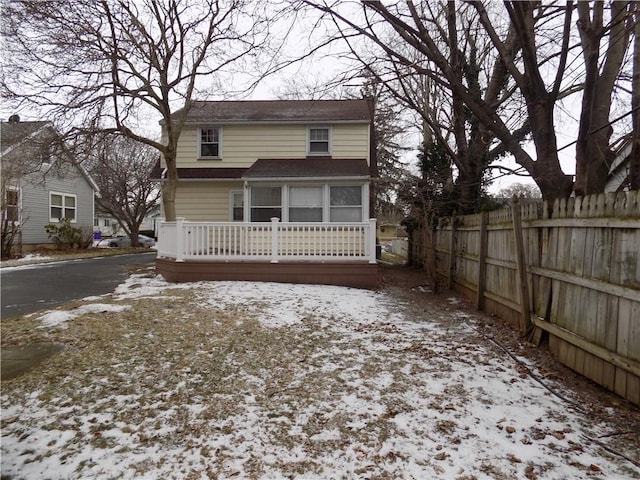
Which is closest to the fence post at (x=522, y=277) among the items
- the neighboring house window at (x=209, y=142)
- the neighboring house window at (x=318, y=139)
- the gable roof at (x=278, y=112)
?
the gable roof at (x=278, y=112)

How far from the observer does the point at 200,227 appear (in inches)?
358

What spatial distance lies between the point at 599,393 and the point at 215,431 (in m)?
3.44

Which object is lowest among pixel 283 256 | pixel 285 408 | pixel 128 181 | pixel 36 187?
pixel 285 408

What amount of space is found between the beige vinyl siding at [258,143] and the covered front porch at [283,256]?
4.39 m

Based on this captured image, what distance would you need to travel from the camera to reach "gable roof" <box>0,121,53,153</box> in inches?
384

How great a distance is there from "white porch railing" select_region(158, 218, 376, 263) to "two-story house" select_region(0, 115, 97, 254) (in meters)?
4.19

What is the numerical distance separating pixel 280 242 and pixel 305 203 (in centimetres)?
257

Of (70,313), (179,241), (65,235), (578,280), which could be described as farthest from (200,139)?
(578,280)

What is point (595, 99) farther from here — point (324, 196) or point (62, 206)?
point (62, 206)

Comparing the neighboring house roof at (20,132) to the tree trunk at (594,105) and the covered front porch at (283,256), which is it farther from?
the tree trunk at (594,105)

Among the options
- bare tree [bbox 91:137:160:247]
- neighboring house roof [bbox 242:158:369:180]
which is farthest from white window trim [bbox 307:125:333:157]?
bare tree [bbox 91:137:160:247]

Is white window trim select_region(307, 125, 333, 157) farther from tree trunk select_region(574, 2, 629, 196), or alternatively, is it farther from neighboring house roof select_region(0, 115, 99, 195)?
tree trunk select_region(574, 2, 629, 196)

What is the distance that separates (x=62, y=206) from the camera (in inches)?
789

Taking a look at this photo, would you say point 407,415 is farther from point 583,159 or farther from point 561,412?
point 583,159
